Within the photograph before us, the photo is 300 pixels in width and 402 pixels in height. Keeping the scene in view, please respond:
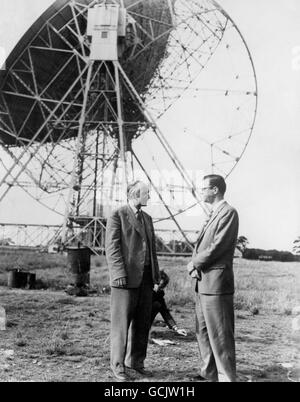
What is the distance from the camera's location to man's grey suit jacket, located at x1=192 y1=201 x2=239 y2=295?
4758 mm

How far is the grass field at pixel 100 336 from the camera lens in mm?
5242

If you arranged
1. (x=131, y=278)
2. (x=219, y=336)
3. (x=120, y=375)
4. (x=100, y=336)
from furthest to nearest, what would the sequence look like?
1. (x=100, y=336)
2. (x=131, y=278)
3. (x=120, y=375)
4. (x=219, y=336)

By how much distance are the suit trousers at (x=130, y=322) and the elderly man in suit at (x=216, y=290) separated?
0.60 meters

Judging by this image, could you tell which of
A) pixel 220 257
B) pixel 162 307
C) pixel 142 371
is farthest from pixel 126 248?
pixel 162 307

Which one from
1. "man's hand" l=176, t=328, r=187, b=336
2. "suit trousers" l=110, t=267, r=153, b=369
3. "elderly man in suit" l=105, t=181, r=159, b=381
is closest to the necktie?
"elderly man in suit" l=105, t=181, r=159, b=381

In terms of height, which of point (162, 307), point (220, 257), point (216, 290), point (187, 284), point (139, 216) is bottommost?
point (187, 284)

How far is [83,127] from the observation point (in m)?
17.8

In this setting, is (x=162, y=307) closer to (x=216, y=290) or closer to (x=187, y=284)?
(x=216, y=290)

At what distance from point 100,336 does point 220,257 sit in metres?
2.87

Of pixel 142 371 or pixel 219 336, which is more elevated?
pixel 219 336

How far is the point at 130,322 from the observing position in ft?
17.4

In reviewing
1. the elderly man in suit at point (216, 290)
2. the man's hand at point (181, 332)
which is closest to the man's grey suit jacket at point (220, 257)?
the elderly man in suit at point (216, 290)

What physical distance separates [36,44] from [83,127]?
3.16m

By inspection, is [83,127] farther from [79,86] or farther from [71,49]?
[71,49]
